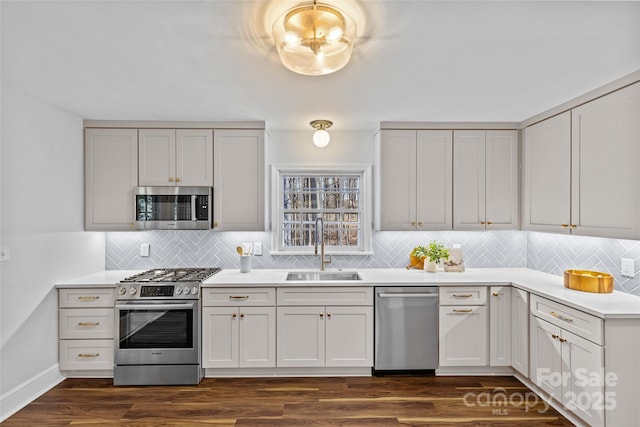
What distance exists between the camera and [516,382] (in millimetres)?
3107

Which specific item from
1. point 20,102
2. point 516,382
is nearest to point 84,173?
point 20,102

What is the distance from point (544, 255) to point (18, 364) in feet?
15.1

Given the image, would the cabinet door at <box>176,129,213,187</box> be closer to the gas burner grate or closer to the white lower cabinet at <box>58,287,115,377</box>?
the gas burner grate

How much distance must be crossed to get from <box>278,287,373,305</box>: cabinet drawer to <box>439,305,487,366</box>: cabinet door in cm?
69

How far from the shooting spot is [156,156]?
3512 mm

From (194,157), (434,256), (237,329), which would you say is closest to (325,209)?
(434,256)

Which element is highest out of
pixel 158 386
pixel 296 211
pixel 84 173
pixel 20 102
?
pixel 20 102

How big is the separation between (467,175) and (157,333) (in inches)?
125

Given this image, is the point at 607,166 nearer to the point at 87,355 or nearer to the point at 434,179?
the point at 434,179

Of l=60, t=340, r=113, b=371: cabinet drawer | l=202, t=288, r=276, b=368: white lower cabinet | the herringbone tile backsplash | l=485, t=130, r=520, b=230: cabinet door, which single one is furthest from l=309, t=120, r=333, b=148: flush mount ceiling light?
l=60, t=340, r=113, b=371: cabinet drawer

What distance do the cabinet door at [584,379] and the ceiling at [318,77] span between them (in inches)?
69.0

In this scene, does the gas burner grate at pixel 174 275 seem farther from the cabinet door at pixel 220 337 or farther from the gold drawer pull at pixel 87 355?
the gold drawer pull at pixel 87 355

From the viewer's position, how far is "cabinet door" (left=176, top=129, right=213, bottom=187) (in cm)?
352

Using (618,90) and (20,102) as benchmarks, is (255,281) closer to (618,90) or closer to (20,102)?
(20,102)
